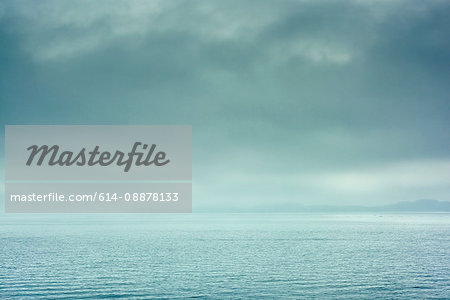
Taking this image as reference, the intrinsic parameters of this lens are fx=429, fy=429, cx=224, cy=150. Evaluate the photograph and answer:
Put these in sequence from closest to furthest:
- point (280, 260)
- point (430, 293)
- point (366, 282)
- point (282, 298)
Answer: point (282, 298) < point (430, 293) < point (366, 282) < point (280, 260)

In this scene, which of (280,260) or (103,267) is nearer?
(103,267)

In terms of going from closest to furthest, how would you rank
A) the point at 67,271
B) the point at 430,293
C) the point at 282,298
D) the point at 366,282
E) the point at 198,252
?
the point at 282,298 < the point at 430,293 < the point at 366,282 < the point at 67,271 < the point at 198,252

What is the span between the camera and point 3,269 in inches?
2901

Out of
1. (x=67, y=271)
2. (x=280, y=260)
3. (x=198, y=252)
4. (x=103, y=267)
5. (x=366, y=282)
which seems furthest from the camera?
(x=198, y=252)

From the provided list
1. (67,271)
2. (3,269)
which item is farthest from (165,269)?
(3,269)

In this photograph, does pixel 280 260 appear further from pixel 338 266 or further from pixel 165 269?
pixel 165 269

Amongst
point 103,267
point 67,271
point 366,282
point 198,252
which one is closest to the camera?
point 366,282

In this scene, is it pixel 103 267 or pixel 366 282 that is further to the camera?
pixel 103 267

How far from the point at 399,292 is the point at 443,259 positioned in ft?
137

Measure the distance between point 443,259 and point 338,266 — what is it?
87.2 feet

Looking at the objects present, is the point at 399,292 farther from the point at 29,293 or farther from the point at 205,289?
the point at 29,293

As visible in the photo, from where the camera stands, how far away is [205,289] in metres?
58.1

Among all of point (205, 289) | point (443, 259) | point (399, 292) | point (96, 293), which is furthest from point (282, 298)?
point (443, 259)

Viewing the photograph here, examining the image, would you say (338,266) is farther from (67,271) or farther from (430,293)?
(67,271)
